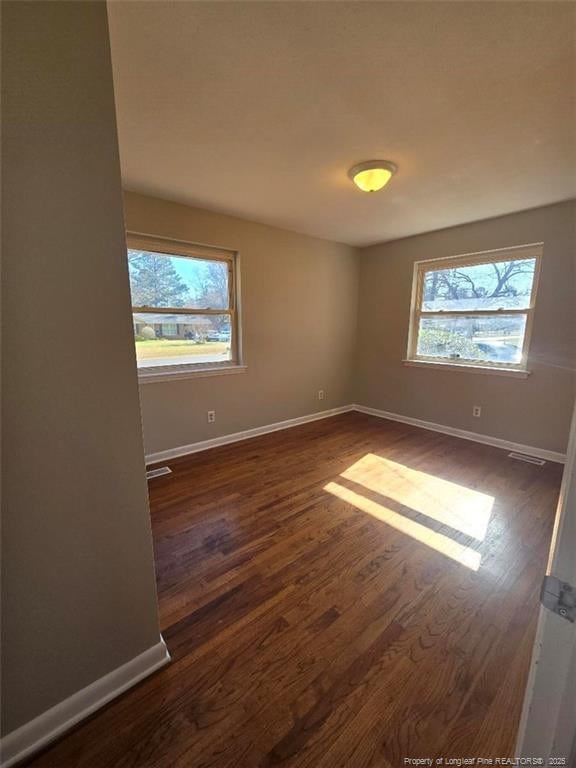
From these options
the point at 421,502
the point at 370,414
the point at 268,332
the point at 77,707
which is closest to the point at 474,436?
the point at 370,414

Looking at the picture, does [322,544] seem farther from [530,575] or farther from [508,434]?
Result: [508,434]

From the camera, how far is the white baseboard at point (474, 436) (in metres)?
3.05

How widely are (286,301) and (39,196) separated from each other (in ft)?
10.1

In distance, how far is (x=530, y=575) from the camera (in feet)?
5.45

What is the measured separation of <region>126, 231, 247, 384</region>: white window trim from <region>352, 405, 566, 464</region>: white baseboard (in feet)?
7.27

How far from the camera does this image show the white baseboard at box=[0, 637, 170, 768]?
94 cm

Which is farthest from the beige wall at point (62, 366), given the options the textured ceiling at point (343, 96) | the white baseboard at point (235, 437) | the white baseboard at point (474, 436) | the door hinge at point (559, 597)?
the white baseboard at point (474, 436)

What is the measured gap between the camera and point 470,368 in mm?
3502

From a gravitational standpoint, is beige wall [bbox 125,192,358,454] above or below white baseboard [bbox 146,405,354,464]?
above

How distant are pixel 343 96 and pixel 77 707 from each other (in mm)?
2748

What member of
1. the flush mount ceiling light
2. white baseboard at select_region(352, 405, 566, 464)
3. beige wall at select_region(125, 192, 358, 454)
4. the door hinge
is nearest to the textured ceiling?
the flush mount ceiling light

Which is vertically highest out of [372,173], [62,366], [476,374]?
[372,173]

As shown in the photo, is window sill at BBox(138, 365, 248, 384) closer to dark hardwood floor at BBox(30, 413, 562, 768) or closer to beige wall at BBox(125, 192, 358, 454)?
beige wall at BBox(125, 192, 358, 454)

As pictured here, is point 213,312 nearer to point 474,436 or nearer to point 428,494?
point 428,494
